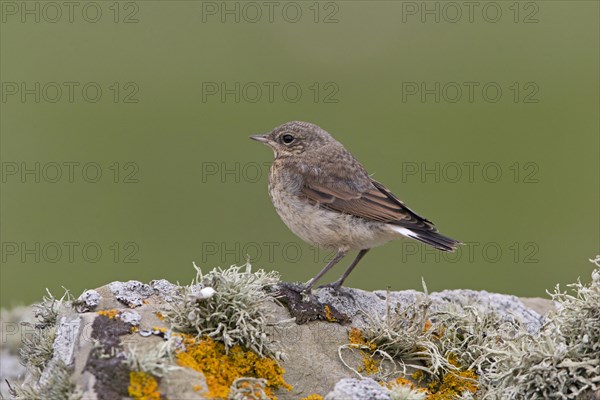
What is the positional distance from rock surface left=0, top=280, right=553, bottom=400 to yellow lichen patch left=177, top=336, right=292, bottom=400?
86 mm

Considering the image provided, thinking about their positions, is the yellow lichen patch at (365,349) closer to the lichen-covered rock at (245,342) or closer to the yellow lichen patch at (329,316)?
the lichen-covered rock at (245,342)

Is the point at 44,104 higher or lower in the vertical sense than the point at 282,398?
higher

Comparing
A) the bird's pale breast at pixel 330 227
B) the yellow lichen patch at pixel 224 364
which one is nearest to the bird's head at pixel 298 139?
the bird's pale breast at pixel 330 227

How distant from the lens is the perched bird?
7668 millimetres

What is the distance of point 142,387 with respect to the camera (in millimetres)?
4797

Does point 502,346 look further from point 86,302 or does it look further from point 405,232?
point 86,302

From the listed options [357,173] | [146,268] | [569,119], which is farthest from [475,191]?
[357,173]

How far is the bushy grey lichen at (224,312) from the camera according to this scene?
5.47 m

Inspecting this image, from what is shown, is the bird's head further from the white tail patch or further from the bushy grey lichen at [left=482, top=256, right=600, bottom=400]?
the bushy grey lichen at [left=482, top=256, right=600, bottom=400]

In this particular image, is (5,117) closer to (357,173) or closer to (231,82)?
(231,82)

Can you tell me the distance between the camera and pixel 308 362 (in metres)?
5.82

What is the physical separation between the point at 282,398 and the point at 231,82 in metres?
14.1

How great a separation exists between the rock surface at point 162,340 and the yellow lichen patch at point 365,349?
0.07m

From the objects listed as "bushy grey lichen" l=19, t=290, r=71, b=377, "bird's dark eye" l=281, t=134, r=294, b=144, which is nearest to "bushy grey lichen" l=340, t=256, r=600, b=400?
"bushy grey lichen" l=19, t=290, r=71, b=377
